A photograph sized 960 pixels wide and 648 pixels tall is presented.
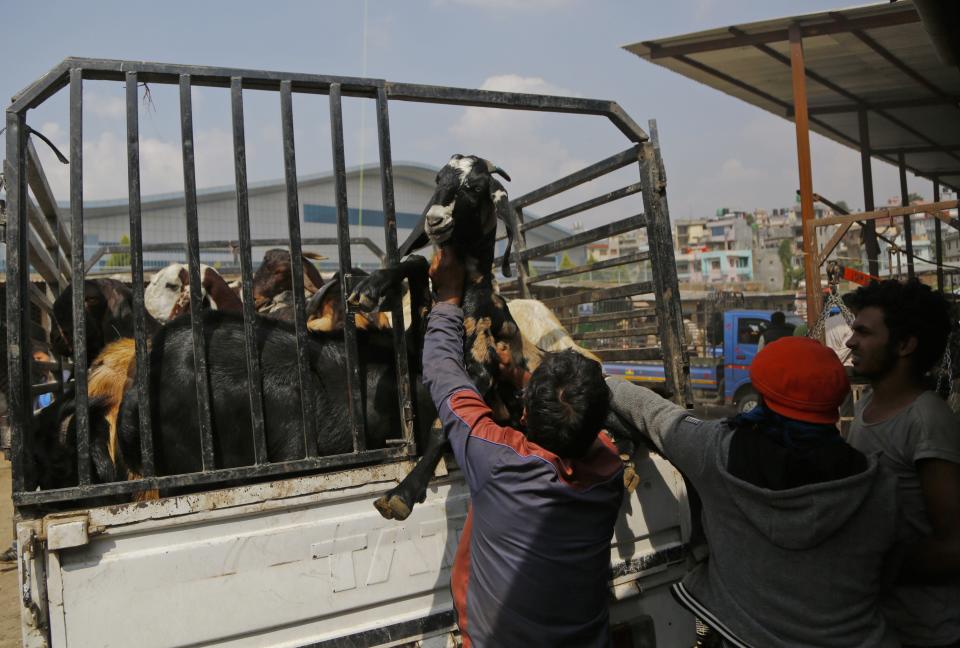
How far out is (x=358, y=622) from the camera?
2.38 meters

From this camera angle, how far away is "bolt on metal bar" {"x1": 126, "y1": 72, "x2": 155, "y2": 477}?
7.97 feet

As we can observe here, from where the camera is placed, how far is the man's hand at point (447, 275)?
3.04 m

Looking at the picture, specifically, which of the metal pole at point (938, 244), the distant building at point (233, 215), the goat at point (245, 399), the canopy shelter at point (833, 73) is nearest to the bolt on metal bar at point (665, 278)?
the goat at point (245, 399)

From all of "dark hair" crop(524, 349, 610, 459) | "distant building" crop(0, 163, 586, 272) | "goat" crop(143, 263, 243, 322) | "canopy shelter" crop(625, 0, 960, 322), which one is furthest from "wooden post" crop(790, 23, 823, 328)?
"distant building" crop(0, 163, 586, 272)

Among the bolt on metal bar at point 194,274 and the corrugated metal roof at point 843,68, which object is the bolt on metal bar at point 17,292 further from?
the corrugated metal roof at point 843,68

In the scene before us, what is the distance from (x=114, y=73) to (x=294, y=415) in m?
1.37

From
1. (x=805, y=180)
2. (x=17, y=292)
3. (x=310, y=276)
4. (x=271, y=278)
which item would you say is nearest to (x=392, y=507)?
(x=17, y=292)

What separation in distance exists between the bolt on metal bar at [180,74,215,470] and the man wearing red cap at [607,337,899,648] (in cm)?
167

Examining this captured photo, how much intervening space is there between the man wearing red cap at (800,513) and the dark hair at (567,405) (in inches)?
15.1

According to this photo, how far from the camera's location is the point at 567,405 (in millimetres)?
2109

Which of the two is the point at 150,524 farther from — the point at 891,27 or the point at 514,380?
the point at 891,27

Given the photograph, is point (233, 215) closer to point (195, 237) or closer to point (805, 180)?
point (805, 180)

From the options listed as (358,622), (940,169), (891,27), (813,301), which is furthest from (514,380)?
(940,169)

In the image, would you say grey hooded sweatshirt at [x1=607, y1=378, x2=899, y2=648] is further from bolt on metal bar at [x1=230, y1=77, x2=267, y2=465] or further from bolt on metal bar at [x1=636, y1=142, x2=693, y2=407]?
bolt on metal bar at [x1=230, y1=77, x2=267, y2=465]
